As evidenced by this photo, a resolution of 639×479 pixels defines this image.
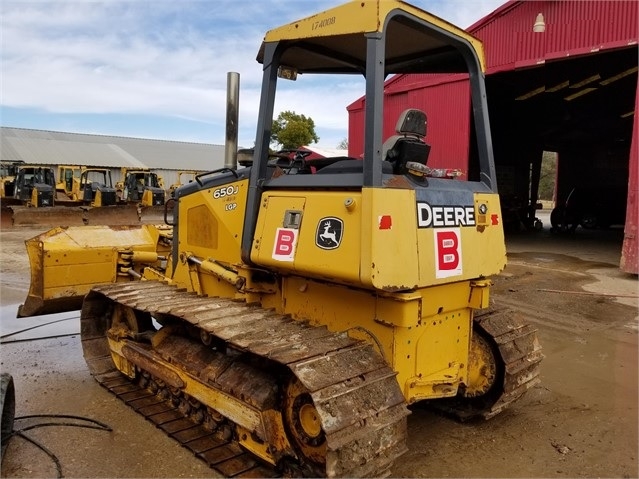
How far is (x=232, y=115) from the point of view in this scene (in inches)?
179

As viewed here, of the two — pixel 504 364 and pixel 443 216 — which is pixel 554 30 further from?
pixel 443 216

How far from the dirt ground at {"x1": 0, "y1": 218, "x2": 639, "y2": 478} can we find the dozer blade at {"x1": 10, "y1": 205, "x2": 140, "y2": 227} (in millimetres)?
12233

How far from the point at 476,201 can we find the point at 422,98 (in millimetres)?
11005

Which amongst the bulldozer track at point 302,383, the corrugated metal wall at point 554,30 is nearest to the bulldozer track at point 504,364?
the bulldozer track at point 302,383

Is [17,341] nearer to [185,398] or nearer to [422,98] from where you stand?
[185,398]

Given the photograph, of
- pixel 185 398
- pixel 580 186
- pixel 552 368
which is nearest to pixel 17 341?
pixel 185 398

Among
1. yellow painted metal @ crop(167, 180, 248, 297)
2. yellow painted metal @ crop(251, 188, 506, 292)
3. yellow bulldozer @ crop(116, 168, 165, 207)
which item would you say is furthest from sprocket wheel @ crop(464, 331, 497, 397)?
yellow bulldozer @ crop(116, 168, 165, 207)

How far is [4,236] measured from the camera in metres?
16.1

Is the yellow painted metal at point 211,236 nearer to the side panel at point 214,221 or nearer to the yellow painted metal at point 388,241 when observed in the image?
the side panel at point 214,221

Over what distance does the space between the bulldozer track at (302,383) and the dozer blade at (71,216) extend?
52.4 feet

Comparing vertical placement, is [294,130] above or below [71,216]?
above

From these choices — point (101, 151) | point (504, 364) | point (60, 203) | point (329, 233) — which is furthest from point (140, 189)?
point (101, 151)

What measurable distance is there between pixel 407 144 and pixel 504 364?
180 cm

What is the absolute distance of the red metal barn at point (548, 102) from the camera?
1068cm
